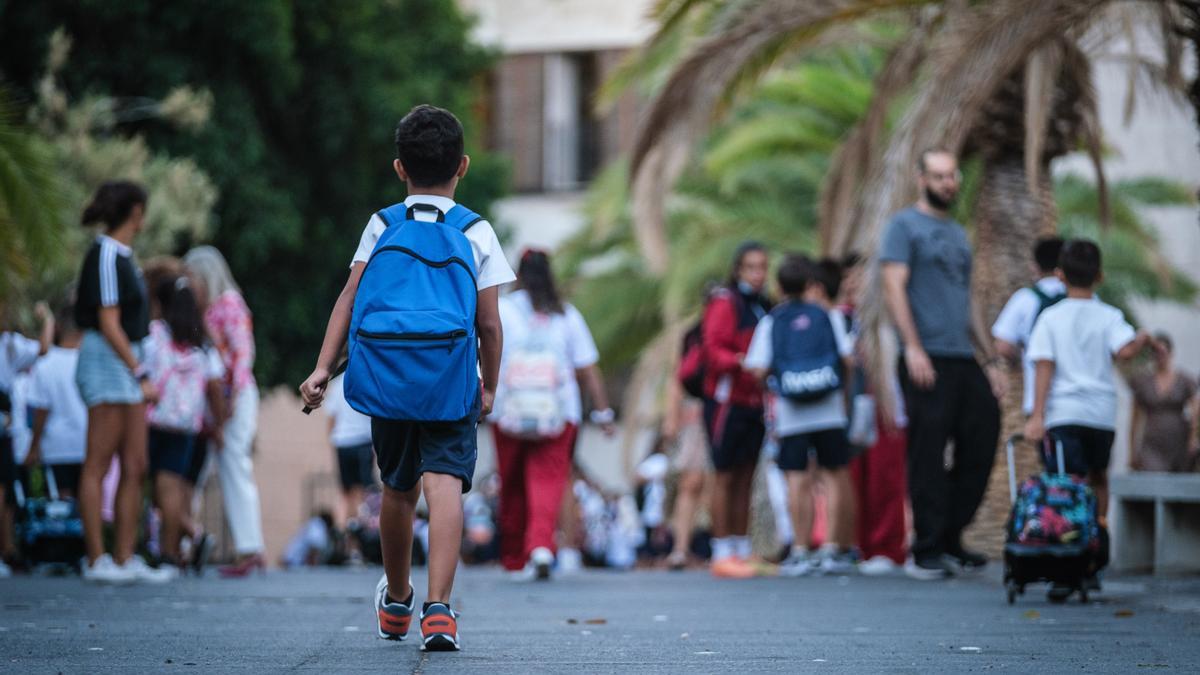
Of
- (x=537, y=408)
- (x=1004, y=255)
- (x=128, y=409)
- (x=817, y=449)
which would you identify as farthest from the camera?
(x=1004, y=255)

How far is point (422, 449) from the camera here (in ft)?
23.2

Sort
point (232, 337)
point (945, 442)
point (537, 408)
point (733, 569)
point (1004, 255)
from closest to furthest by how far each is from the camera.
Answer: point (945, 442), point (537, 408), point (733, 569), point (232, 337), point (1004, 255)

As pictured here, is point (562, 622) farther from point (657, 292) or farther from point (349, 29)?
point (349, 29)

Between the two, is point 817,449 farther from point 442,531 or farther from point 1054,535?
point 442,531

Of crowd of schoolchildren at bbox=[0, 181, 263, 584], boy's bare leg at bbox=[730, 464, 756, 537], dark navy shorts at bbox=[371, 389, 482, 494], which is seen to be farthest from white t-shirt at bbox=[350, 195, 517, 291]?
boy's bare leg at bbox=[730, 464, 756, 537]

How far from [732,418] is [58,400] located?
424cm

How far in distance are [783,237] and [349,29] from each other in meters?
6.27

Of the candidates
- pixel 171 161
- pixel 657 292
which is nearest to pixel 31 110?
pixel 171 161

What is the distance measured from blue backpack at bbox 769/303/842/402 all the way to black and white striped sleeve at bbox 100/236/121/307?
3.83 meters

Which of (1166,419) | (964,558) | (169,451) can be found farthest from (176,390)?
(1166,419)

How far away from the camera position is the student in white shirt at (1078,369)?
401 inches

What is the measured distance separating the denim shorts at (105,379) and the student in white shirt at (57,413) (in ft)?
8.65

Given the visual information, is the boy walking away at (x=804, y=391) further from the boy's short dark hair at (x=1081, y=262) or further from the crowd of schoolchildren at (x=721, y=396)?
the boy's short dark hair at (x=1081, y=262)

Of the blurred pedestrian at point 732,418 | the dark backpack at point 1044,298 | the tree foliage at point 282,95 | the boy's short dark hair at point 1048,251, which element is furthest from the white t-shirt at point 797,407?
the tree foliage at point 282,95
